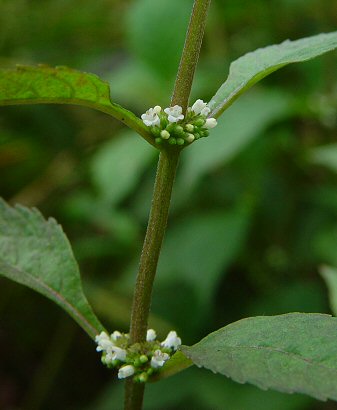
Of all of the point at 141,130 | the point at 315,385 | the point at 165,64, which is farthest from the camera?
the point at 165,64

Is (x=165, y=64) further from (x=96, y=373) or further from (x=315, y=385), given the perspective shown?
(x=315, y=385)

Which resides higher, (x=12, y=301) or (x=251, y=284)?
(x=12, y=301)

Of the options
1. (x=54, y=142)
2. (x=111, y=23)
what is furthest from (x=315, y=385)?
(x=111, y=23)

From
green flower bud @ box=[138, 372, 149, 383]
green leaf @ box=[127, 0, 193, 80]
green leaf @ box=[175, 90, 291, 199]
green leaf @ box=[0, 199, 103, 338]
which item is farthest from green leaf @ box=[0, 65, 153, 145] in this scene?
green leaf @ box=[127, 0, 193, 80]

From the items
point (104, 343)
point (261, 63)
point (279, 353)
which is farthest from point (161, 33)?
point (279, 353)

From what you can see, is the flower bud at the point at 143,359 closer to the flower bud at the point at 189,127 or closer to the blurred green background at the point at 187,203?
the flower bud at the point at 189,127

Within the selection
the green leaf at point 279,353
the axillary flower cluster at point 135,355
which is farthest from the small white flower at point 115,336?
the green leaf at point 279,353
